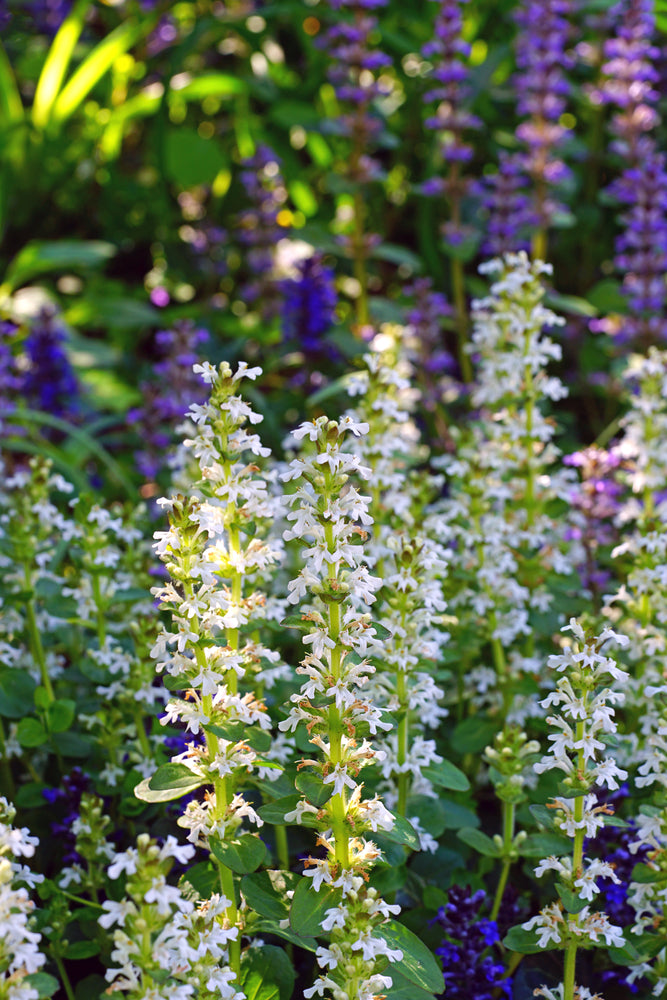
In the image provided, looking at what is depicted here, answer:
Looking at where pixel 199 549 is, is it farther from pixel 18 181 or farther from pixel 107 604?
pixel 18 181

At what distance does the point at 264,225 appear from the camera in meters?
5.27

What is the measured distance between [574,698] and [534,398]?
1.19 m

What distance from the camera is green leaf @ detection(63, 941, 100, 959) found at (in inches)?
83.2

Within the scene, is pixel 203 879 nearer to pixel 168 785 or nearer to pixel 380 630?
pixel 168 785


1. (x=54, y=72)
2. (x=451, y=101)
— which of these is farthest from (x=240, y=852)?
(x=54, y=72)

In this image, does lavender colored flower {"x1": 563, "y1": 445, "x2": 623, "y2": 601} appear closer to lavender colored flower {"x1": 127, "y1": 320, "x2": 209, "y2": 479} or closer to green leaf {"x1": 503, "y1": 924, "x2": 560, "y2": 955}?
green leaf {"x1": 503, "y1": 924, "x2": 560, "y2": 955}

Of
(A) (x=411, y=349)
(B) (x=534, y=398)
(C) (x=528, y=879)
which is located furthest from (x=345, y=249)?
(C) (x=528, y=879)

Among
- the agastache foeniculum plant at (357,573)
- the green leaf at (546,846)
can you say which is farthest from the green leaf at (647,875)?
the green leaf at (546,846)

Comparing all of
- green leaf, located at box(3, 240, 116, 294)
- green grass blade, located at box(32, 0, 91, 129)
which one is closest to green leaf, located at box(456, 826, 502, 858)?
green leaf, located at box(3, 240, 116, 294)

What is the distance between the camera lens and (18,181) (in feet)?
21.7

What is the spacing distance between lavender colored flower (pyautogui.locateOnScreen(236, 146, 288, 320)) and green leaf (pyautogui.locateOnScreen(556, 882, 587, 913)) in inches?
153

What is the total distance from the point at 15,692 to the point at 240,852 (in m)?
0.91

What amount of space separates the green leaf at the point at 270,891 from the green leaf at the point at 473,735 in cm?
87

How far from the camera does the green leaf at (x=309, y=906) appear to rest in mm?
1731
